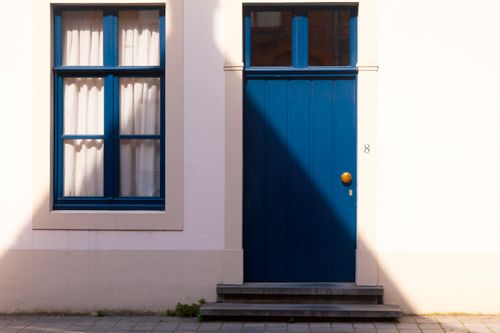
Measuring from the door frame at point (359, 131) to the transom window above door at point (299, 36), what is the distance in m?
0.16

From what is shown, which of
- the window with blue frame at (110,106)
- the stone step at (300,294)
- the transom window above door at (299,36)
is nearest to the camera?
the stone step at (300,294)

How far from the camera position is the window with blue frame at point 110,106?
8922mm

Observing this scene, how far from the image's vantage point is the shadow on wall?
866cm

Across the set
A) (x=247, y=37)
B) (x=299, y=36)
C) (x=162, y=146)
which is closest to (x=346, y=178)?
(x=299, y=36)

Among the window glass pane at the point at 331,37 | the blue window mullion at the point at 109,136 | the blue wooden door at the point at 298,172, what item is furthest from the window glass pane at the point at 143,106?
the window glass pane at the point at 331,37

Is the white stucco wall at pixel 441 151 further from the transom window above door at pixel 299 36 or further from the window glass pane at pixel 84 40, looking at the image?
the window glass pane at pixel 84 40

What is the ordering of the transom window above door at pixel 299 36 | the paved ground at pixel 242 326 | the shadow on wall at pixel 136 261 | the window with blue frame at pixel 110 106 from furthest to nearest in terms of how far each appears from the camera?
the window with blue frame at pixel 110 106
the transom window above door at pixel 299 36
the shadow on wall at pixel 136 261
the paved ground at pixel 242 326

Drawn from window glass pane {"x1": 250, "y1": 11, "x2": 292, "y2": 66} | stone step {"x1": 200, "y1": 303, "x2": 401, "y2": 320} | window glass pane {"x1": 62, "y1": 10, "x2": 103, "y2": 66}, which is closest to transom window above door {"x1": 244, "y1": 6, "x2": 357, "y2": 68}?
window glass pane {"x1": 250, "y1": 11, "x2": 292, "y2": 66}

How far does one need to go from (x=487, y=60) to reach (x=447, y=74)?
420 millimetres

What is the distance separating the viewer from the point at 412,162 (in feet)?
28.0

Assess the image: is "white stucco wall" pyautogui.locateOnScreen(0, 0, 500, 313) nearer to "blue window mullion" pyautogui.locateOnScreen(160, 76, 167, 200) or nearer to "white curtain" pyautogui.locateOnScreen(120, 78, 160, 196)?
"blue window mullion" pyautogui.locateOnScreen(160, 76, 167, 200)

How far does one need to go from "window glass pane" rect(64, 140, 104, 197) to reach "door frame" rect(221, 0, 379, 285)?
1.42 metres

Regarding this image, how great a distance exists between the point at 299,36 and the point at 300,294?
105 inches

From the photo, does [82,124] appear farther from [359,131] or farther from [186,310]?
[359,131]
